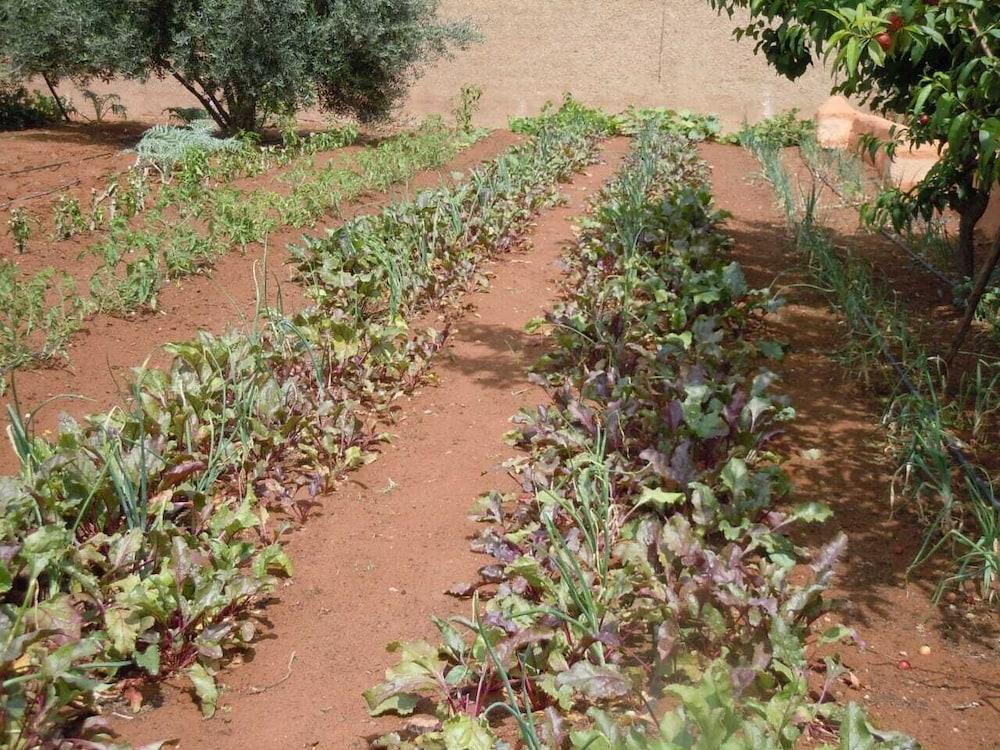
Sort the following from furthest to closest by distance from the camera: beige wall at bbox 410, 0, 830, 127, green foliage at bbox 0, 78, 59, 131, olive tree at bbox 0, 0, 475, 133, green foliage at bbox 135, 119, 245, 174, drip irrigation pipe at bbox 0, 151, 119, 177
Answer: beige wall at bbox 410, 0, 830, 127 < green foliage at bbox 0, 78, 59, 131 < olive tree at bbox 0, 0, 475, 133 < drip irrigation pipe at bbox 0, 151, 119, 177 < green foliage at bbox 135, 119, 245, 174

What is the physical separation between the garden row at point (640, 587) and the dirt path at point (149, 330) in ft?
4.41

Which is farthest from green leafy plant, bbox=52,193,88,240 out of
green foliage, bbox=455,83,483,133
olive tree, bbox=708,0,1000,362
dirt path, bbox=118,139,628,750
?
green foliage, bbox=455,83,483,133

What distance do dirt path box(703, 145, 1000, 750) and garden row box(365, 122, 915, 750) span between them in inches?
6.7

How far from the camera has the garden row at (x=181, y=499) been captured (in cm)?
216

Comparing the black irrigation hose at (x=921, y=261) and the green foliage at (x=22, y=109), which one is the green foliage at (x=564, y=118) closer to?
the black irrigation hose at (x=921, y=261)

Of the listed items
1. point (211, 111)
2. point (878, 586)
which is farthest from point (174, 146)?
point (878, 586)

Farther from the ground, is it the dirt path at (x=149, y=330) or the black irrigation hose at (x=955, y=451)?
the dirt path at (x=149, y=330)

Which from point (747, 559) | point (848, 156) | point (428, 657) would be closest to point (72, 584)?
point (428, 657)

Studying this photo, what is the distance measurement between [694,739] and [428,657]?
0.75 metres

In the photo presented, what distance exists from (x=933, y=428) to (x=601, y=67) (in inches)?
477

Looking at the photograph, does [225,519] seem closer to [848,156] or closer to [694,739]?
[694,739]

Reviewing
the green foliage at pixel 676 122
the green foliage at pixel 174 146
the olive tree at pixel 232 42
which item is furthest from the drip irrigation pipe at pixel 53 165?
the green foliage at pixel 676 122

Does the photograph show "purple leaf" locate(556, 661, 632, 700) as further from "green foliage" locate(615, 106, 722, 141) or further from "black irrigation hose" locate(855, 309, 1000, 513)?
"green foliage" locate(615, 106, 722, 141)

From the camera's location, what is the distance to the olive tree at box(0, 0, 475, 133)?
30.0ft
